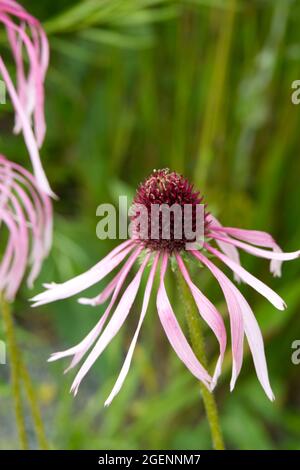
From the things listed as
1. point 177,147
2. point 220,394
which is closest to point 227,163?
point 177,147

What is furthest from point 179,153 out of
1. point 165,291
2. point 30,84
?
point 165,291

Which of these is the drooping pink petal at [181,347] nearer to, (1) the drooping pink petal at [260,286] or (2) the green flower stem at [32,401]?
(1) the drooping pink petal at [260,286]

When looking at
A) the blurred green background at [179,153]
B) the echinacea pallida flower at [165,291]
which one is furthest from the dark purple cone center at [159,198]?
the blurred green background at [179,153]

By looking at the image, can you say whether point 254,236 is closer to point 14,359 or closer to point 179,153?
point 14,359

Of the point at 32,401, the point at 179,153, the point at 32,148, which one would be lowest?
the point at 32,401
